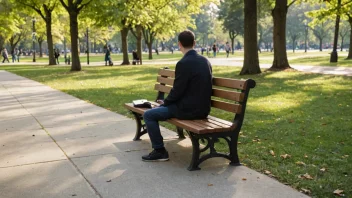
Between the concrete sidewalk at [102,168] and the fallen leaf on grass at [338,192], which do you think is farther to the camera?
the concrete sidewalk at [102,168]

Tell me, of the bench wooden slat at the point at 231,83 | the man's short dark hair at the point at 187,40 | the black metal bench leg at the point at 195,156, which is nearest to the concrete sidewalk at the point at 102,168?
the black metal bench leg at the point at 195,156

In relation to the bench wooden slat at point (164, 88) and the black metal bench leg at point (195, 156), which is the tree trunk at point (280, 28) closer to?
the bench wooden slat at point (164, 88)

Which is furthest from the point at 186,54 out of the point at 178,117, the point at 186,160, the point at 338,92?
the point at 338,92

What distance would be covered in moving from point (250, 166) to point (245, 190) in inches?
35.1

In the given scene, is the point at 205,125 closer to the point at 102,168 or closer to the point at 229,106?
the point at 229,106

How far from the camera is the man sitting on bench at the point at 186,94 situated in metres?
4.94

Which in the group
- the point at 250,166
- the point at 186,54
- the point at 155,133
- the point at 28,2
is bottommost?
the point at 250,166

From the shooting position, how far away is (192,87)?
4973mm

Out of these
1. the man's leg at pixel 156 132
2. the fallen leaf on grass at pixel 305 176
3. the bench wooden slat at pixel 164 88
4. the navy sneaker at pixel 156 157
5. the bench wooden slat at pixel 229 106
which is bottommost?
the fallen leaf on grass at pixel 305 176

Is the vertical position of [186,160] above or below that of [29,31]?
below

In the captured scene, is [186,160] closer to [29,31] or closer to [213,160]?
[213,160]

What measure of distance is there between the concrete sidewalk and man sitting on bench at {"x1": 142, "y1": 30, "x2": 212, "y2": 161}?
0.44m

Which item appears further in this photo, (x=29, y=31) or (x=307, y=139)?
(x=29, y=31)

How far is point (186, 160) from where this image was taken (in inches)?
207
